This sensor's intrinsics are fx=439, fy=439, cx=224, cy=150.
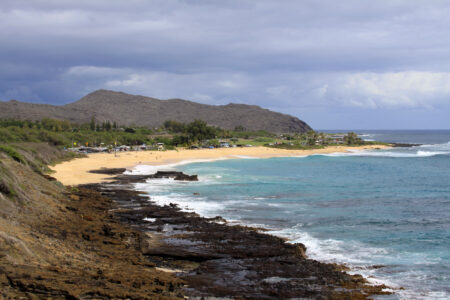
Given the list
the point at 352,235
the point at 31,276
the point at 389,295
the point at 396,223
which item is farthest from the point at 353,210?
the point at 31,276

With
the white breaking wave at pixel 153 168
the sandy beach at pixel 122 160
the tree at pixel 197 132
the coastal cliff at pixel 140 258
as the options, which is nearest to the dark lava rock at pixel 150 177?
the sandy beach at pixel 122 160

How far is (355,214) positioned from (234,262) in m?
12.8

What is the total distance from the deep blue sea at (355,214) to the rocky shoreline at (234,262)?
4.30 ft

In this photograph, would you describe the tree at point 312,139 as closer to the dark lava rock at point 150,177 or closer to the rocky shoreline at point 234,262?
the dark lava rock at point 150,177

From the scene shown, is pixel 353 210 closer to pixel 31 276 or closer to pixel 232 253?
pixel 232 253

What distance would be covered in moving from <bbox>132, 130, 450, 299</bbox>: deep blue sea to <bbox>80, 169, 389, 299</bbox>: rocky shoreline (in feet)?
4.30

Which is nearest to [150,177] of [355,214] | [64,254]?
[355,214]

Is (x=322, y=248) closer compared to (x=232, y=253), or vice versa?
(x=232, y=253)

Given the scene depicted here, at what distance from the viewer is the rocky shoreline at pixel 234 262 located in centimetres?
1281

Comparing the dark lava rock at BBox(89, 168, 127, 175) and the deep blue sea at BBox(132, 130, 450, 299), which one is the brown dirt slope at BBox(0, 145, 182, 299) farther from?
the dark lava rock at BBox(89, 168, 127, 175)

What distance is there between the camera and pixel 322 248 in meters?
18.2

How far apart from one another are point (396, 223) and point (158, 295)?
53.7ft

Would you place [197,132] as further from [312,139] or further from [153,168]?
[153,168]

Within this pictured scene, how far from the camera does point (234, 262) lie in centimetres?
1548
